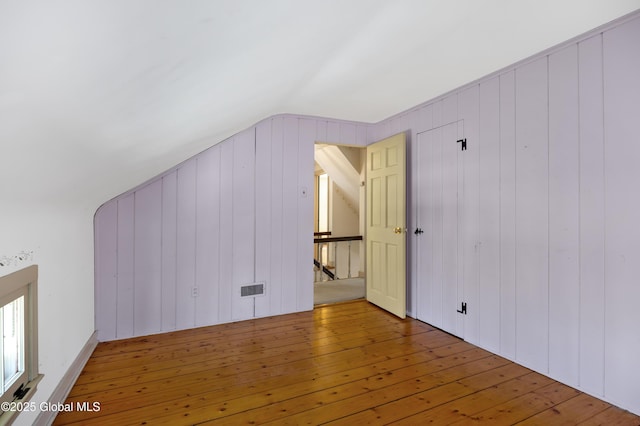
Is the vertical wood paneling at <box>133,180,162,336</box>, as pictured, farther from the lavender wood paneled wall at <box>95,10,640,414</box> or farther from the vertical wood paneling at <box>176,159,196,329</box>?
the vertical wood paneling at <box>176,159,196,329</box>

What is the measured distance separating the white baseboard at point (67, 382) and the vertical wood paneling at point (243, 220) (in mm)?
1271

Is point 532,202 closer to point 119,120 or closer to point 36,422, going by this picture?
point 119,120

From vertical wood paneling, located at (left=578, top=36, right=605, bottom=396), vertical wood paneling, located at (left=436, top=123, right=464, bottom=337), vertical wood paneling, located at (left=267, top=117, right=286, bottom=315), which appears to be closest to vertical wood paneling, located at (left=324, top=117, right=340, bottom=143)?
vertical wood paneling, located at (left=267, top=117, right=286, bottom=315)

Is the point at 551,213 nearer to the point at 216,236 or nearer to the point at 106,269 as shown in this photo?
the point at 216,236

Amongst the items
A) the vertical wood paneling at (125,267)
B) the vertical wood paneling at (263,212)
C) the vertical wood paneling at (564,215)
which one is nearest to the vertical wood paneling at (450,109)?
the vertical wood paneling at (564,215)

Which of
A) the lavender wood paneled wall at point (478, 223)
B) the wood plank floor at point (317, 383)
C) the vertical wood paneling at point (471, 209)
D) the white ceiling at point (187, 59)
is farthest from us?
the vertical wood paneling at point (471, 209)

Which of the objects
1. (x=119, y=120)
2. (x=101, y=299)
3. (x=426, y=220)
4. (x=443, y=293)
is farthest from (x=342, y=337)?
(x=119, y=120)

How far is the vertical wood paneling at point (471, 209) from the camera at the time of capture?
9.14ft

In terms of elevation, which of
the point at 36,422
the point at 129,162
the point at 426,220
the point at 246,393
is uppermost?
the point at 129,162

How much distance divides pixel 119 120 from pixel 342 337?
2.56 m

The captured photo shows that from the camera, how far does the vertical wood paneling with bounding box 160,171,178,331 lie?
3.04 meters

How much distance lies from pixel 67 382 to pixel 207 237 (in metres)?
1.56

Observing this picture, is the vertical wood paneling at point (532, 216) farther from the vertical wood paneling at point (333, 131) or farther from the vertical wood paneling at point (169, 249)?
the vertical wood paneling at point (169, 249)

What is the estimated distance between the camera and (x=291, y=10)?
1.06 m
